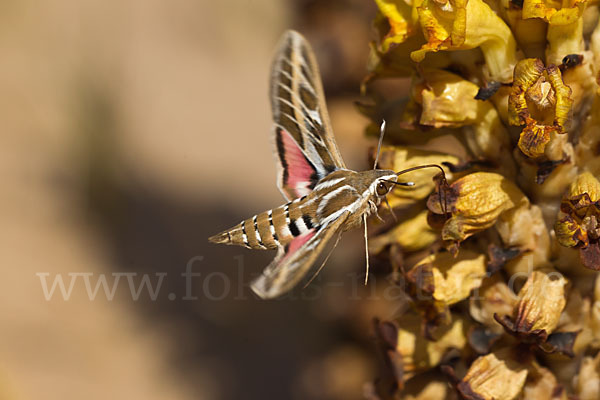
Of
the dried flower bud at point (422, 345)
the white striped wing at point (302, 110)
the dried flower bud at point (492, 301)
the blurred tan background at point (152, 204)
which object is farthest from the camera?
the blurred tan background at point (152, 204)

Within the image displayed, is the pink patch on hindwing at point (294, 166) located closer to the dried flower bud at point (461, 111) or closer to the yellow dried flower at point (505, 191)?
the yellow dried flower at point (505, 191)

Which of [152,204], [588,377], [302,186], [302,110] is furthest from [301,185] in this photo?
[152,204]

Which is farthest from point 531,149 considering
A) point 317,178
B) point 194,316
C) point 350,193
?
point 194,316

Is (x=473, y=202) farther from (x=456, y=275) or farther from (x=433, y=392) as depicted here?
(x=433, y=392)

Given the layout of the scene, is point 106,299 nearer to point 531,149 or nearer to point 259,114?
point 259,114

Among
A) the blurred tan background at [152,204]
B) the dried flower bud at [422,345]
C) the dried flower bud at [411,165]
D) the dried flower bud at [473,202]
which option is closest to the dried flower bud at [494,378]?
the dried flower bud at [422,345]

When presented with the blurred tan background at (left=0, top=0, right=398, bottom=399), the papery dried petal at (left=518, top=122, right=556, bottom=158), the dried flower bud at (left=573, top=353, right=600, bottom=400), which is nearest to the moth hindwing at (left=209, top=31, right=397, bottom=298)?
the papery dried petal at (left=518, top=122, right=556, bottom=158)
